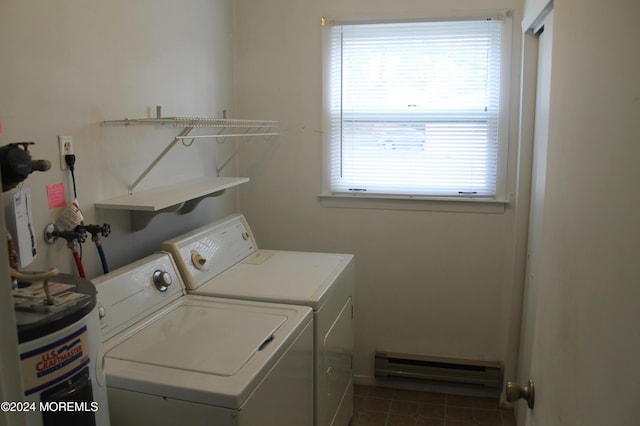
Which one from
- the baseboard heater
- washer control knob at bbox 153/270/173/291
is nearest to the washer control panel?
washer control knob at bbox 153/270/173/291

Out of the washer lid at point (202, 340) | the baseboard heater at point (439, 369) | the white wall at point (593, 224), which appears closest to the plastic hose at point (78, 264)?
the washer lid at point (202, 340)

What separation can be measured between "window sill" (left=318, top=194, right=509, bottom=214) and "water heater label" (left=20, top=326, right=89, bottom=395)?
2.14m

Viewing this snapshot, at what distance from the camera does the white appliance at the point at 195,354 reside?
1.39 metres

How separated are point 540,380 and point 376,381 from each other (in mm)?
2118

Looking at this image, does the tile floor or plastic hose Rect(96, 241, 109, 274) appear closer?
plastic hose Rect(96, 241, 109, 274)

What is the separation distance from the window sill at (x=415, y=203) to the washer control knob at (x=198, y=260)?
1071 mm

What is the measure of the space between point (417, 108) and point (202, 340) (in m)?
1.89

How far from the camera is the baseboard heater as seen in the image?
118 inches

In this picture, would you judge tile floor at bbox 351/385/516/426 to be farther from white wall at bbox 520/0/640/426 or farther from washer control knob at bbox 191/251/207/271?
white wall at bbox 520/0/640/426

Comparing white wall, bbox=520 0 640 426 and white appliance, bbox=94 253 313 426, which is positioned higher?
→ white wall, bbox=520 0 640 426

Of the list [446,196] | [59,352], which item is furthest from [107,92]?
[446,196]

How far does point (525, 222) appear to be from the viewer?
2.79 m

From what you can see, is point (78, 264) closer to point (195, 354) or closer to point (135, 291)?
point (135, 291)

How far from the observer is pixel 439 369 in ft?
10.1
